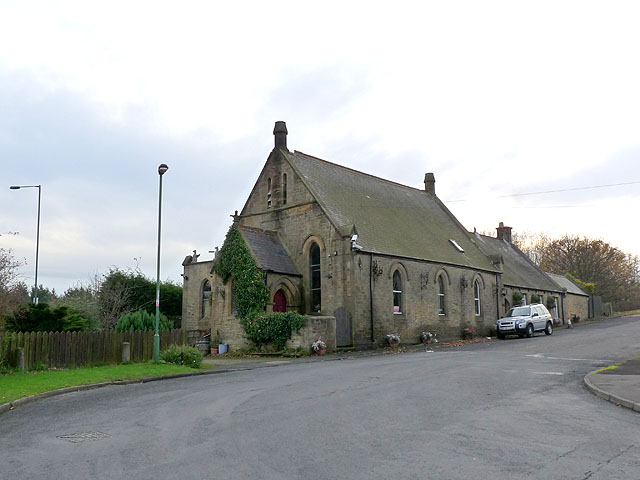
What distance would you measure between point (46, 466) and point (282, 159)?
25.8 meters

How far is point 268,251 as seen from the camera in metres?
29.0

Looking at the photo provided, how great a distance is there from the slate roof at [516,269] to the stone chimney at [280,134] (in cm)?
1784

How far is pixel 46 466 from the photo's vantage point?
664 cm

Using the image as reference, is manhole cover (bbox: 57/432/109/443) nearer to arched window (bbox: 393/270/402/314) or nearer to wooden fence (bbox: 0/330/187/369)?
wooden fence (bbox: 0/330/187/369)

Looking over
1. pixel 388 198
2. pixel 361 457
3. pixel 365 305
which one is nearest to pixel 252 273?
pixel 365 305

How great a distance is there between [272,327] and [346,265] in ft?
15.2

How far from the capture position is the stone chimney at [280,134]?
31.8 meters

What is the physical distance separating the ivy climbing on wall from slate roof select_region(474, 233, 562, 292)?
20650 millimetres

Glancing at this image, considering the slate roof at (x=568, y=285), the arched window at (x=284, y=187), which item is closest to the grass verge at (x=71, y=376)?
the arched window at (x=284, y=187)

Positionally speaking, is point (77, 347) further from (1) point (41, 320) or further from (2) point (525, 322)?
Answer: (2) point (525, 322)

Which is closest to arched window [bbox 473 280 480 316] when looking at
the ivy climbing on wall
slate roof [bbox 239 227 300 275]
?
slate roof [bbox 239 227 300 275]

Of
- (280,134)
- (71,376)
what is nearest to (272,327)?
(71,376)

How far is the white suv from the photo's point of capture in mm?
33031

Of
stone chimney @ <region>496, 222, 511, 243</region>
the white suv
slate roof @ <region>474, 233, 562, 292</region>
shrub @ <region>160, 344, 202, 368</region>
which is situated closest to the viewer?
shrub @ <region>160, 344, 202, 368</region>
